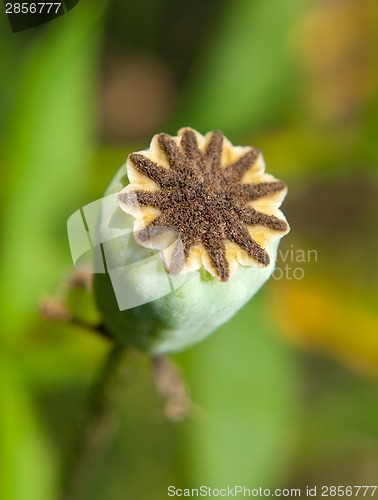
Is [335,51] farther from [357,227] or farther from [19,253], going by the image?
[19,253]

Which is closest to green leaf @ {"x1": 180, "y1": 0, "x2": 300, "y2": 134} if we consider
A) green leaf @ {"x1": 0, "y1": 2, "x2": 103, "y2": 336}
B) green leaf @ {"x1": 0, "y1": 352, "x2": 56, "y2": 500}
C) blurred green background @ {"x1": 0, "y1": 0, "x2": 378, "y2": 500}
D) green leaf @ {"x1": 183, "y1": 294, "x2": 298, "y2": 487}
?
blurred green background @ {"x1": 0, "y1": 0, "x2": 378, "y2": 500}

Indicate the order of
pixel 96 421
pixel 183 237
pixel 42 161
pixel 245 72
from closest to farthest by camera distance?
pixel 183 237 → pixel 96 421 → pixel 42 161 → pixel 245 72

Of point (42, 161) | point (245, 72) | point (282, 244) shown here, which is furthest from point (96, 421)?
point (245, 72)

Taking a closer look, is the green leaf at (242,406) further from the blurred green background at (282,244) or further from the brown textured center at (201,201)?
the brown textured center at (201,201)

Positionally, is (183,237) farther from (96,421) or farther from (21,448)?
(21,448)

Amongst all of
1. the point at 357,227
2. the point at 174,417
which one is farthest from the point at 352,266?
the point at 174,417

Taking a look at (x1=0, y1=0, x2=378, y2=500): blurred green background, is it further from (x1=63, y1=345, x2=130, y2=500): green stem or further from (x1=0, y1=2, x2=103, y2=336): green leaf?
(x1=63, y1=345, x2=130, y2=500): green stem
